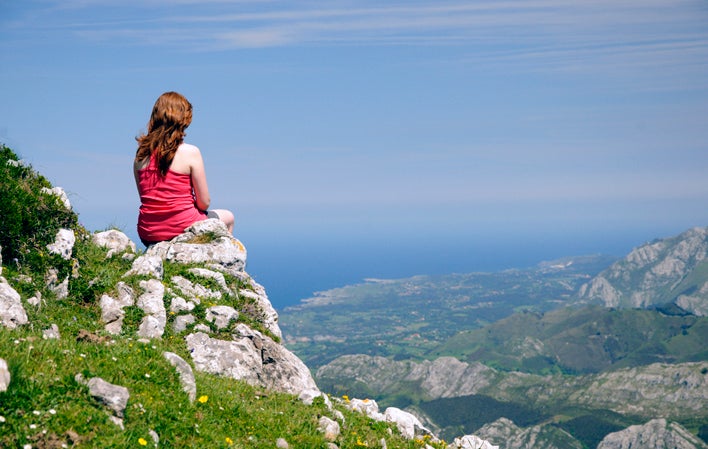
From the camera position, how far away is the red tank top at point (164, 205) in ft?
64.4

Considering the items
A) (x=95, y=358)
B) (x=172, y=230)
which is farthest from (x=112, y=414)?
(x=172, y=230)

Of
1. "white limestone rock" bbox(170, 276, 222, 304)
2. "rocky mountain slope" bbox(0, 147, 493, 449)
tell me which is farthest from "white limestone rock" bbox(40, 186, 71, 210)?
"white limestone rock" bbox(170, 276, 222, 304)

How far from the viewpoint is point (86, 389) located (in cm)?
1081

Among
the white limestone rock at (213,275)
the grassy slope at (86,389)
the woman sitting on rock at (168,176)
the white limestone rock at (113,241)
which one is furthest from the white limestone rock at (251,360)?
the white limestone rock at (113,241)

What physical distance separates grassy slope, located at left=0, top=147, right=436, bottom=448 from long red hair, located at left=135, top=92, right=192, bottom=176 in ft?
10.5

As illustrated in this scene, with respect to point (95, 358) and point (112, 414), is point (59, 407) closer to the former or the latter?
point (112, 414)

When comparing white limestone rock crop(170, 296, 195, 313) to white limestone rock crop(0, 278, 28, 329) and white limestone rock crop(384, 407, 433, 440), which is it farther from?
white limestone rock crop(384, 407, 433, 440)

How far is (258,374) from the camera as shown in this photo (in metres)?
17.7

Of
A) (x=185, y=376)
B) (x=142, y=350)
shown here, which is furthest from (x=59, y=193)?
(x=185, y=376)

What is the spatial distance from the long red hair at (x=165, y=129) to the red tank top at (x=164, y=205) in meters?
0.42

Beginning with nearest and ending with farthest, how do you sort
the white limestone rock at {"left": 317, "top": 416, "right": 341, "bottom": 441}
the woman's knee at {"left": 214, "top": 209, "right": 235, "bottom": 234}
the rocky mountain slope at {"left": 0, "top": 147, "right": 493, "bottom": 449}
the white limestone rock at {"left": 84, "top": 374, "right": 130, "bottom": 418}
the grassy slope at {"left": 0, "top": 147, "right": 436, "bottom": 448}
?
the grassy slope at {"left": 0, "top": 147, "right": 436, "bottom": 448} < the rocky mountain slope at {"left": 0, "top": 147, "right": 493, "bottom": 449} < the white limestone rock at {"left": 84, "top": 374, "right": 130, "bottom": 418} < the white limestone rock at {"left": 317, "top": 416, "right": 341, "bottom": 441} < the woman's knee at {"left": 214, "top": 209, "right": 235, "bottom": 234}

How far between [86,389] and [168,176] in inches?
389

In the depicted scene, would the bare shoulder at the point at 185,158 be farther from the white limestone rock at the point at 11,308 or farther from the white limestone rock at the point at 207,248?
the white limestone rock at the point at 11,308

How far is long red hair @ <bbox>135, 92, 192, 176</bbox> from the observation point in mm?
18250
